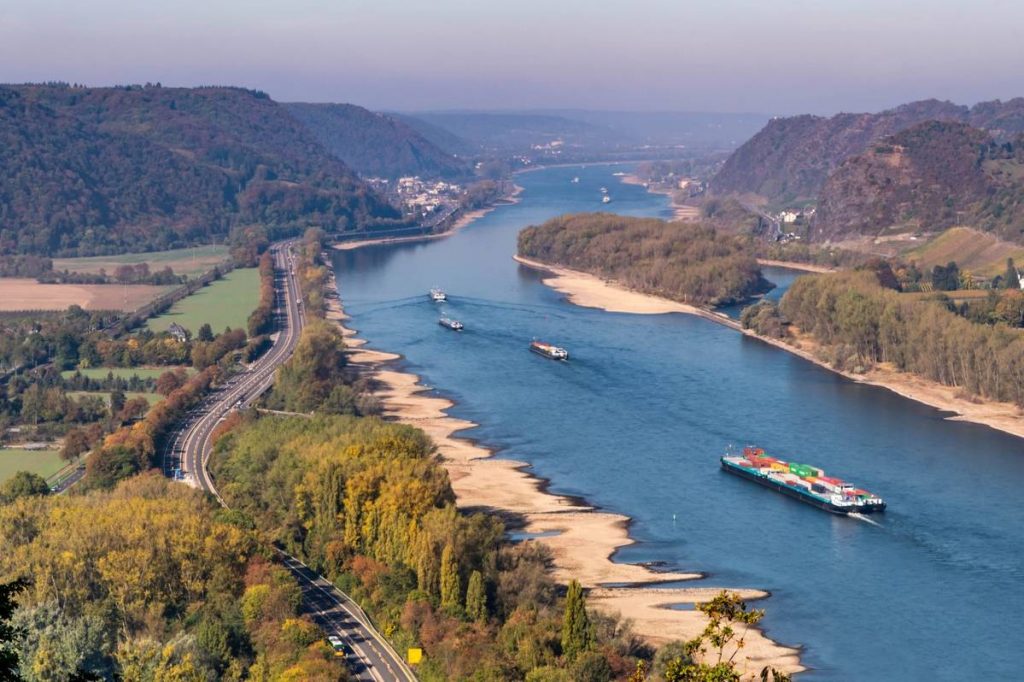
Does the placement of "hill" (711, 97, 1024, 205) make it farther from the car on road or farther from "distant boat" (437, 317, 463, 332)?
the car on road

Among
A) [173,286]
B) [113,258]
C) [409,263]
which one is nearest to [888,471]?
[173,286]

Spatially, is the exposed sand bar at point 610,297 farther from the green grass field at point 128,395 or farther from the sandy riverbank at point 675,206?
the sandy riverbank at point 675,206

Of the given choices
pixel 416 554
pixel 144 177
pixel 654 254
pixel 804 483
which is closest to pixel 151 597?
pixel 416 554

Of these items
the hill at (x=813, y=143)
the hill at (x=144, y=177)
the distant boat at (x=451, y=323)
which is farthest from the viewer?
the hill at (x=813, y=143)

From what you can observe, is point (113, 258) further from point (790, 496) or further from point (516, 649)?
point (516, 649)

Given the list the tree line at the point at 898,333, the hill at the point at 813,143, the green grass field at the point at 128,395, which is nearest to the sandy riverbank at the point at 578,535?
the green grass field at the point at 128,395

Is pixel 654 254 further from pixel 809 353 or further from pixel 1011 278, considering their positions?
pixel 809 353
